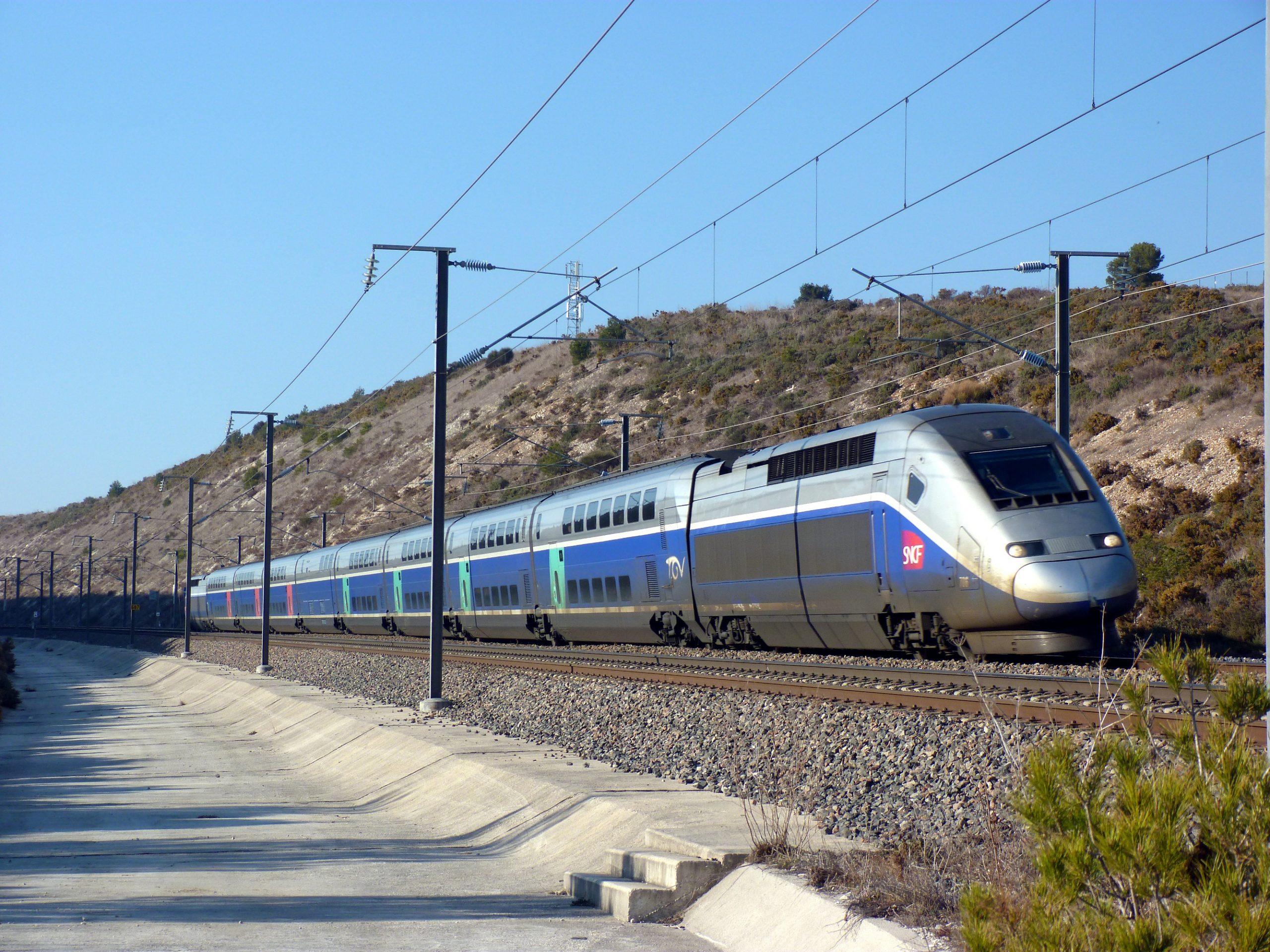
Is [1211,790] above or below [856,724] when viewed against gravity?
above

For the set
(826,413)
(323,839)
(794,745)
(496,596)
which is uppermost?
(826,413)

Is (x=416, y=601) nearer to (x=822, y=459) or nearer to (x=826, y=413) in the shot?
(x=822, y=459)

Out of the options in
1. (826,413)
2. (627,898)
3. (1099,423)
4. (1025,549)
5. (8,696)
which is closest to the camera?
(627,898)

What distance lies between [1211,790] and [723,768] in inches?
349

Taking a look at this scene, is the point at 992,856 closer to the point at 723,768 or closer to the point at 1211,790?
the point at 1211,790

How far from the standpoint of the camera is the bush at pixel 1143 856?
13.3ft

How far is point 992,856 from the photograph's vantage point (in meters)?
6.39

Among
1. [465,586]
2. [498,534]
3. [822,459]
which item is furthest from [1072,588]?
[465,586]

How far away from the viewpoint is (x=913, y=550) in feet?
58.9

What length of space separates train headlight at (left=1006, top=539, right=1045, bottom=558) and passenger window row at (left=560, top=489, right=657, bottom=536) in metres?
10.9

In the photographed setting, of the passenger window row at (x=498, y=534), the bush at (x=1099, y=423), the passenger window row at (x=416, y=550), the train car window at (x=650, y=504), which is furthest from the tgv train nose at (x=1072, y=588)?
the bush at (x=1099, y=423)

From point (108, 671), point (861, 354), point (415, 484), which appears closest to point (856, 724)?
point (108, 671)

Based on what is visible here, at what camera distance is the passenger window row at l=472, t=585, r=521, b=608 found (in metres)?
35.1

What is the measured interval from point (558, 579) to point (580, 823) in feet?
69.2
